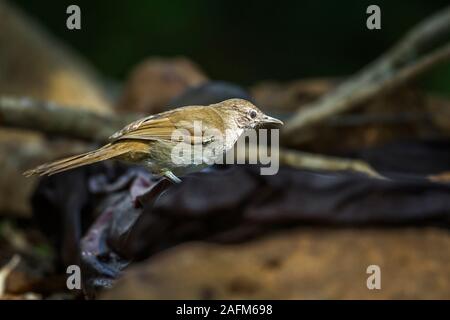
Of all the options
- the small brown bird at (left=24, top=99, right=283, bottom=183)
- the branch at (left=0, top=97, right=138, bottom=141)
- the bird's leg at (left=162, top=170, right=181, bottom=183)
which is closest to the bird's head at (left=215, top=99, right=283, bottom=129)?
the small brown bird at (left=24, top=99, right=283, bottom=183)

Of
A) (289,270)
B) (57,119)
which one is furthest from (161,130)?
(57,119)

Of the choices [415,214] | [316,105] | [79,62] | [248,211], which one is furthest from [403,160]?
[79,62]

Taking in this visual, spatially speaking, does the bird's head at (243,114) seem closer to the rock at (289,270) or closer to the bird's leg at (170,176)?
the bird's leg at (170,176)

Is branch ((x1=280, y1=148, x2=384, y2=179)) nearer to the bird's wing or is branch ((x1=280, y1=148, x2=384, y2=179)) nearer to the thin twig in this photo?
the thin twig

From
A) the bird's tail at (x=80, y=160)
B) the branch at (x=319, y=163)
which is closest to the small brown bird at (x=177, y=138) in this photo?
the bird's tail at (x=80, y=160)

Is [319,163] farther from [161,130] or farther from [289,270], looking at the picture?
[161,130]

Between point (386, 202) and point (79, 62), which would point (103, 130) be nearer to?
point (386, 202)
